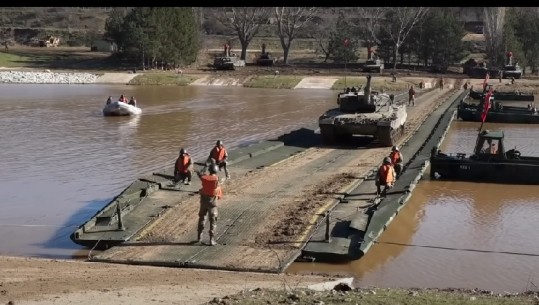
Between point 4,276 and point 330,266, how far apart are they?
5.15 m

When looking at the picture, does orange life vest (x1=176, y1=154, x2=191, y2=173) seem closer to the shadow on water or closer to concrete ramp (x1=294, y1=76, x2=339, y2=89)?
the shadow on water


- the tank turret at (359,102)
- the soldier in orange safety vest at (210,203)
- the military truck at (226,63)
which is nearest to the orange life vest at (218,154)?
the soldier in orange safety vest at (210,203)

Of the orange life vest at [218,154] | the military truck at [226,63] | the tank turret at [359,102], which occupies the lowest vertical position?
the military truck at [226,63]

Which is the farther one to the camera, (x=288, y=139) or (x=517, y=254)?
(x=288, y=139)

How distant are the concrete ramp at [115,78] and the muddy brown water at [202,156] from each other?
17.4 metres

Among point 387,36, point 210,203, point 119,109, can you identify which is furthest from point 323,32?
point 210,203

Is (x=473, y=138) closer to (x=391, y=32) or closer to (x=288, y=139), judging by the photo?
(x=288, y=139)

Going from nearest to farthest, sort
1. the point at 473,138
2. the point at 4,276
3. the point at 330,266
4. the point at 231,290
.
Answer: the point at 231,290, the point at 4,276, the point at 330,266, the point at 473,138

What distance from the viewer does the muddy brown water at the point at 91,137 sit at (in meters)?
17.0

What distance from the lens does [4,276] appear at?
11.6 m

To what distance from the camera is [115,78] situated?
62.8 m

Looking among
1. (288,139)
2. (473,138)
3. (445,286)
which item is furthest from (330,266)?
(473,138)

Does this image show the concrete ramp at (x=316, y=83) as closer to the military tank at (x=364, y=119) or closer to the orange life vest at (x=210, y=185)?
the military tank at (x=364, y=119)

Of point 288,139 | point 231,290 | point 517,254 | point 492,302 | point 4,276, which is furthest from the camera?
point 288,139
